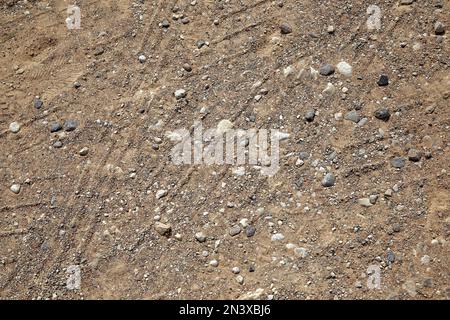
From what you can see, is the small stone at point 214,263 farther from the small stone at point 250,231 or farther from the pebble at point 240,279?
the small stone at point 250,231

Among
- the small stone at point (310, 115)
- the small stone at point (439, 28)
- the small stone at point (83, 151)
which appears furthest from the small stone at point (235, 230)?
the small stone at point (439, 28)

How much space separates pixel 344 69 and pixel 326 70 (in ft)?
0.46

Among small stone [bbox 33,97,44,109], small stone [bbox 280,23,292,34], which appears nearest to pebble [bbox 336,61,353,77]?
small stone [bbox 280,23,292,34]

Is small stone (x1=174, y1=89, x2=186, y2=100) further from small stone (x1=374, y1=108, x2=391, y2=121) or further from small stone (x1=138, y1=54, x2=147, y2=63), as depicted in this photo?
small stone (x1=374, y1=108, x2=391, y2=121)

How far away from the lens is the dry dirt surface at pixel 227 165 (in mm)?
3518

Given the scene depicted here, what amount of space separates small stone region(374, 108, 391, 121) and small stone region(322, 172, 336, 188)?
0.58 m

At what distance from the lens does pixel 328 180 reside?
12.0 ft

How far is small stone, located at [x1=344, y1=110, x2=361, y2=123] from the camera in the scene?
3.83m

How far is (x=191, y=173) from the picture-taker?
382cm

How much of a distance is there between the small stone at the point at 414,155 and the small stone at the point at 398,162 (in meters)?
0.05

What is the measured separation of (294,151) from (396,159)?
721 millimetres

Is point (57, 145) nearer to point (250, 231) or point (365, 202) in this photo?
point (250, 231)

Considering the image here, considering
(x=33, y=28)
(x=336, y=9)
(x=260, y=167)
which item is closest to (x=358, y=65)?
(x=336, y=9)

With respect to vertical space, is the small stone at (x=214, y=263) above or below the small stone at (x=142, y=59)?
below
